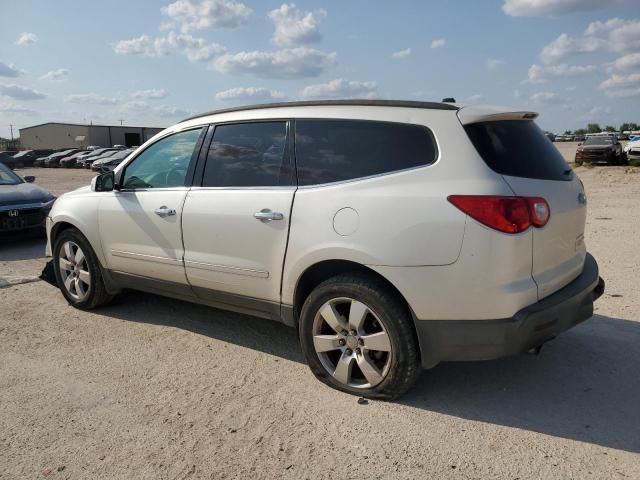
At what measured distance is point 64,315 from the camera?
5.22m

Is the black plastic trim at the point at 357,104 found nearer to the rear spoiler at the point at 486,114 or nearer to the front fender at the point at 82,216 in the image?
the rear spoiler at the point at 486,114

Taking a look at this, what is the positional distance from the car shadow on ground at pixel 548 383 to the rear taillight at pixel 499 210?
1.15 metres

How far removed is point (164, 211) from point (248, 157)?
0.87m

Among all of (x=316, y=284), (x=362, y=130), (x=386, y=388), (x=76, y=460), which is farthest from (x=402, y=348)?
(x=76, y=460)

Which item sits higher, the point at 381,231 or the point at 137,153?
the point at 137,153

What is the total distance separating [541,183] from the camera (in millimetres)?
3184

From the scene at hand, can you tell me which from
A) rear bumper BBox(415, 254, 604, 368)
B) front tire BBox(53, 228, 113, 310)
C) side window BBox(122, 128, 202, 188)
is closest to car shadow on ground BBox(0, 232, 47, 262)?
front tire BBox(53, 228, 113, 310)

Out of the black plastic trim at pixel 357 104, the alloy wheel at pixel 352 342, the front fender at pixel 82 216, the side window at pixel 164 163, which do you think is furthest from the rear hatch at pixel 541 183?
the front fender at pixel 82 216

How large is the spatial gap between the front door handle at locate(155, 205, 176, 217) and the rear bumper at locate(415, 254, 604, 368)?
7.10 ft

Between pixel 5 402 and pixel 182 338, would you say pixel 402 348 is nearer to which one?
pixel 182 338

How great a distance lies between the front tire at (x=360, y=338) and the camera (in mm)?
3250

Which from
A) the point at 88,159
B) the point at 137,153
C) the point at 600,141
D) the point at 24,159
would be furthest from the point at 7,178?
the point at 24,159

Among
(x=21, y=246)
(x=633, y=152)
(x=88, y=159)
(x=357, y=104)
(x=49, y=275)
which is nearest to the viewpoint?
(x=357, y=104)

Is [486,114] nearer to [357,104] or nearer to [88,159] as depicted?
[357,104]
